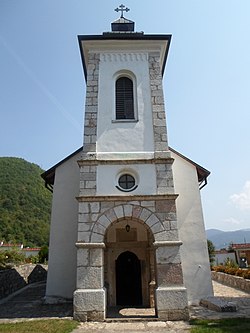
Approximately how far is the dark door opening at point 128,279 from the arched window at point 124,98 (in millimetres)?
5038

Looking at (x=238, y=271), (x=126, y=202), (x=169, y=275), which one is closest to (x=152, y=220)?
(x=126, y=202)

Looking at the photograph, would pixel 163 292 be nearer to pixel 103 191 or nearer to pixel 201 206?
pixel 103 191

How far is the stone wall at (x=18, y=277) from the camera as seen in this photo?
1151 cm

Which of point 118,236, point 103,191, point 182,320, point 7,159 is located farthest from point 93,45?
point 7,159

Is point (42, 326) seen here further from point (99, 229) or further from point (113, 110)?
point (113, 110)

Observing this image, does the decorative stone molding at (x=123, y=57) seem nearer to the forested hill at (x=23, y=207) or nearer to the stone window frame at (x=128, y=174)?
the stone window frame at (x=128, y=174)

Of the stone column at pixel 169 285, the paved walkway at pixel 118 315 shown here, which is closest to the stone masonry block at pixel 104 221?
the stone column at pixel 169 285

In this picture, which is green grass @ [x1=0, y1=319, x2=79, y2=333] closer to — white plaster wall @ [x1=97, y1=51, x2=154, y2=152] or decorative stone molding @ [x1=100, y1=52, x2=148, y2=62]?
white plaster wall @ [x1=97, y1=51, x2=154, y2=152]

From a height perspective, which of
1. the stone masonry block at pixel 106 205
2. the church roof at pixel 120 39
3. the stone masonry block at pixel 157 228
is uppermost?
the church roof at pixel 120 39

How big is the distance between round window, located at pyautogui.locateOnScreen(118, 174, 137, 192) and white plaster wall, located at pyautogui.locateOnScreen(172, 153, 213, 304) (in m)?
2.97

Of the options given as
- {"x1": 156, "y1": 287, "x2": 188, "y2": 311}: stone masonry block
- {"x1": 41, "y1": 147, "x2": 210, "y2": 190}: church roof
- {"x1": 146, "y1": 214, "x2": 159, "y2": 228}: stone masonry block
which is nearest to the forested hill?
{"x1": 41, "y1": 147, "x2": 210, "y2": 190}: church roof

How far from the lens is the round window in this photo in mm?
8244

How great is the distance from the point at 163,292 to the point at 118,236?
3.46m

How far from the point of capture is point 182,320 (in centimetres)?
683
